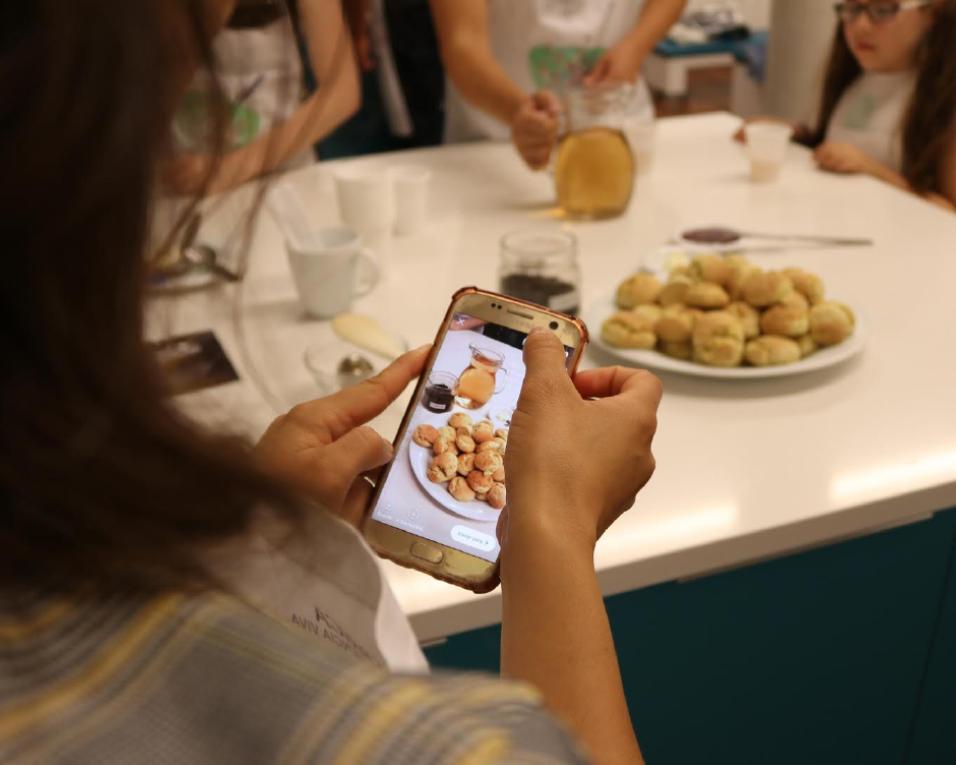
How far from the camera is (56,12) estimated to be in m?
0.25

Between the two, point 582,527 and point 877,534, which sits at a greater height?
point 582,527

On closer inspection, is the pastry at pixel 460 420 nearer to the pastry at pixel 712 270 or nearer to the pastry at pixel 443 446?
the pastry at pixel 443 446

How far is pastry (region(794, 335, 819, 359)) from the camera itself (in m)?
1.07

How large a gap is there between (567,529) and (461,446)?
0.73ft

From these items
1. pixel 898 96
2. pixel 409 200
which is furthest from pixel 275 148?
pixel 898 96

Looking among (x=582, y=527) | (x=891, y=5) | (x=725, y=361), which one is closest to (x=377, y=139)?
(x=891, y=5)

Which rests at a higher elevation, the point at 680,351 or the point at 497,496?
the point at 497,496

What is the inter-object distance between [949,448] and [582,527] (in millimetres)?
524

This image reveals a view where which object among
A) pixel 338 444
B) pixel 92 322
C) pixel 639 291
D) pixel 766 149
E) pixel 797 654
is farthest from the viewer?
pixel 766 149

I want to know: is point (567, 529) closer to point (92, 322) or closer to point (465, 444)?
point (465, 444)

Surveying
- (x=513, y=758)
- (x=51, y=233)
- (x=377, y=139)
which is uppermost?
(x=51, y=233)

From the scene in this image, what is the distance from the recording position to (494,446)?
75cm

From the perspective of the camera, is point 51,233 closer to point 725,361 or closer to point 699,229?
point 725,361

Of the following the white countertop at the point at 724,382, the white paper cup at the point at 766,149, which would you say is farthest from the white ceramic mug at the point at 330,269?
the white paper cup at the point at 766,149
